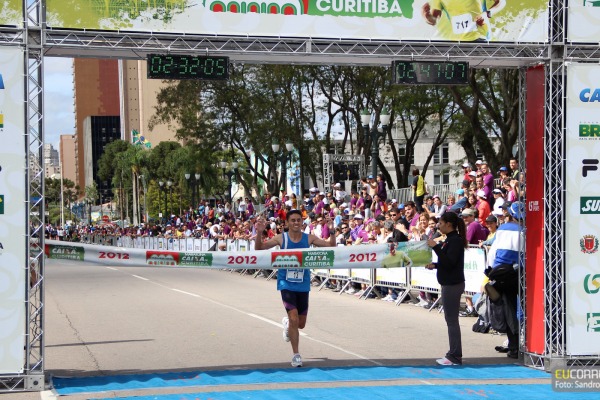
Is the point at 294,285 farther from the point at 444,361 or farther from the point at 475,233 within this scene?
the point at 475,233

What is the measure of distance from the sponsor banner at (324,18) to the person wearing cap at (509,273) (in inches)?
95.5

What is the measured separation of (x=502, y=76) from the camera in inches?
1261

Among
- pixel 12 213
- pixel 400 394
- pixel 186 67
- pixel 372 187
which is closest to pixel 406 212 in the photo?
pixel 372 187

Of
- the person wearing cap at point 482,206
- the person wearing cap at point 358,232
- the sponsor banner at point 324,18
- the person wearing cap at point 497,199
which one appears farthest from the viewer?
the person wearing cap at point 358,232

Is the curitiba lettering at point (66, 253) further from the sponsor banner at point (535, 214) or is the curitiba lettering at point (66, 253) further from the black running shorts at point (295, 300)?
the sponsor banner at point (535, 214)

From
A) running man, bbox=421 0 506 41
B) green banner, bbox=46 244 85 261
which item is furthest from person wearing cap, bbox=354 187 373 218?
green banner, bbox=46 244 85 261

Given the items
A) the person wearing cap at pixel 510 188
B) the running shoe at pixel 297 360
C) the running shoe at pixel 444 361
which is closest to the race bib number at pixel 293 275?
the running shoe at pixel 297 360

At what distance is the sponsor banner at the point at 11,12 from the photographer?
33.5ft

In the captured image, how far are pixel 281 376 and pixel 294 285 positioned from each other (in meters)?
1.15

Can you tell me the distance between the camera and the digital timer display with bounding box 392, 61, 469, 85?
1127cm

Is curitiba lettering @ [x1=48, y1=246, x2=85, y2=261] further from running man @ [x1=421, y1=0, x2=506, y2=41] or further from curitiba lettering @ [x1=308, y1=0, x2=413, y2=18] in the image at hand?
running man @ [x1=421, y1=0, x2=506, y2=41]

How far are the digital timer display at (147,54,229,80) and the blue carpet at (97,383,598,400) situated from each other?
3664 mm

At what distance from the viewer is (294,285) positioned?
37.7 ft

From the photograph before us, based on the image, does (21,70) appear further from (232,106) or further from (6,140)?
(232,106)
